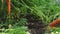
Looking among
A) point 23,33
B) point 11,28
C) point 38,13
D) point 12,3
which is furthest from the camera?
point 12,3

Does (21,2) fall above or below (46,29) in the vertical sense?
above

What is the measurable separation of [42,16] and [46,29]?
223 millimetres

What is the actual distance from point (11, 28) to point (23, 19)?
0.86ft

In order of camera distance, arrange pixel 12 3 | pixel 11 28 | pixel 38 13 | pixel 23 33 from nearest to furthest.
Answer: pixel 23 33, pixel 11 28, pixel 38 13, pixel 12 3

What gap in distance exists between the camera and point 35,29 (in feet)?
7.38

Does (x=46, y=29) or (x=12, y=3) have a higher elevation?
(x=12, y=3)

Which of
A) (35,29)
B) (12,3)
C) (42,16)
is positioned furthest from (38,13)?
(12,3)

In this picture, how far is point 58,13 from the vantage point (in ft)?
7.85

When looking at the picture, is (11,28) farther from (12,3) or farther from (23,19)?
(12,3)

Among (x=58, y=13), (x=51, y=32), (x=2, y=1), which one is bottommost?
(x=51, y=32)

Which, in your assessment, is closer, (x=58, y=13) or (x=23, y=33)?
(x=23, y=33)

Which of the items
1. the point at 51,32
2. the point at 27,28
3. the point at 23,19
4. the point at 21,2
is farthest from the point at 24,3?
the point at 51,32

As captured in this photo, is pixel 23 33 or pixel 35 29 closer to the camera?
pixel 23 33

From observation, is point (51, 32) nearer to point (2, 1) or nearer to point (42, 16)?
point (42, 16)
